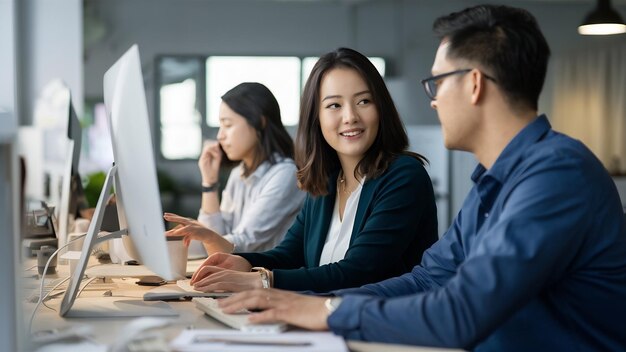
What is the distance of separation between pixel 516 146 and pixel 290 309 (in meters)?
0.49

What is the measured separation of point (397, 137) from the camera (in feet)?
7.73

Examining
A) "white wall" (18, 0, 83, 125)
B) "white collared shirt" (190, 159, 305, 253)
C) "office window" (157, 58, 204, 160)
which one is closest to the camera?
"white collared shirt" (190, 159, 305, 253)

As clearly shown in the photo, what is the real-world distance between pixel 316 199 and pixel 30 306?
897mm

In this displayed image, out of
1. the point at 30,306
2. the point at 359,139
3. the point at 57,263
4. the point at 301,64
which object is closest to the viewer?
the point at 30,306

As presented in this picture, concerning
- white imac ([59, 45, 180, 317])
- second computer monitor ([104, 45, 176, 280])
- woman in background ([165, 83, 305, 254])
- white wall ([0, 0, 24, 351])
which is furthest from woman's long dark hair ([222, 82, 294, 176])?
white wall ([0, 0, 24, 351])

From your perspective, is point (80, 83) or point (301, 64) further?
point (301, 64)

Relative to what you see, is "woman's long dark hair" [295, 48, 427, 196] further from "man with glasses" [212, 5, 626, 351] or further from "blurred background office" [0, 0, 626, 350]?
"blurred background office" [0, 0, 626, 350]

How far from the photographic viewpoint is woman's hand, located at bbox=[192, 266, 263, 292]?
6.33ft

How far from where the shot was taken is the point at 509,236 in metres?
1.35

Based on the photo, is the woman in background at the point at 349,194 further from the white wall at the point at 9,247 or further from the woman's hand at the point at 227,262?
the white wall at the point at 9,247

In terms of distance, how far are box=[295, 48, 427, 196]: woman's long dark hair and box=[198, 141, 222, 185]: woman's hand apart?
1.25 m

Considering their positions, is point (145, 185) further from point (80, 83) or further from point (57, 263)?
point (80, 83)

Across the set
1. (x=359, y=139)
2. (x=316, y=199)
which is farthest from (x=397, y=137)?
(x=316, y=199)

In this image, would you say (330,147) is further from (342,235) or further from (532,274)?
(532,274)
